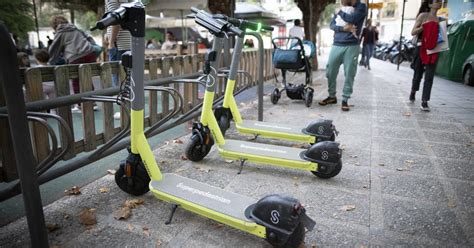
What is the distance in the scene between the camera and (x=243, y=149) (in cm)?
329

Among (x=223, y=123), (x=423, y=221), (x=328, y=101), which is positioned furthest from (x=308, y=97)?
(x=423, y=221)

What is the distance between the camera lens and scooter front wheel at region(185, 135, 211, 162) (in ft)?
11.1

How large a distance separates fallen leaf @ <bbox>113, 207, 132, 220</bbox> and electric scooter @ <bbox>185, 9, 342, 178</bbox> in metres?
1.01

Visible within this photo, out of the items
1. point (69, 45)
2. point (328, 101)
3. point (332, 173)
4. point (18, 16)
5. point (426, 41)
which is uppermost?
point (18, 16)

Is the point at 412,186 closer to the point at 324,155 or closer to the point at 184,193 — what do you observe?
the point at 324,155

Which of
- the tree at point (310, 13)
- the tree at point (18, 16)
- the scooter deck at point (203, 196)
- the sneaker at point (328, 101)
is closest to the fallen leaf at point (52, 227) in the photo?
the scooter deck at point (203, 196)

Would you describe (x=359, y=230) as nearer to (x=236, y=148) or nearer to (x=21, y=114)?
(x=236, y=148)

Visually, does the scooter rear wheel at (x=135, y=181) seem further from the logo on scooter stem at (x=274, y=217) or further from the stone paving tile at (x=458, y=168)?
the stone paving tile at (x=458, y=168)

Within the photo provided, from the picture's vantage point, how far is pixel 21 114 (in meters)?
1.58

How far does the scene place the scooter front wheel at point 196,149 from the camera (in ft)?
11.1

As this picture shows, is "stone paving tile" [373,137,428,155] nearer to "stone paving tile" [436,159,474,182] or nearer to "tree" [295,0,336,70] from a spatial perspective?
"stone paving tile" [436,159,474,182]

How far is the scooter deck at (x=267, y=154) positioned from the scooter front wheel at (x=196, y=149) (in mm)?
197

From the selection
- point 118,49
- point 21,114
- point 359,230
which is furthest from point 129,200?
point 118,49

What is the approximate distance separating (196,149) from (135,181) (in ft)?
2.92
